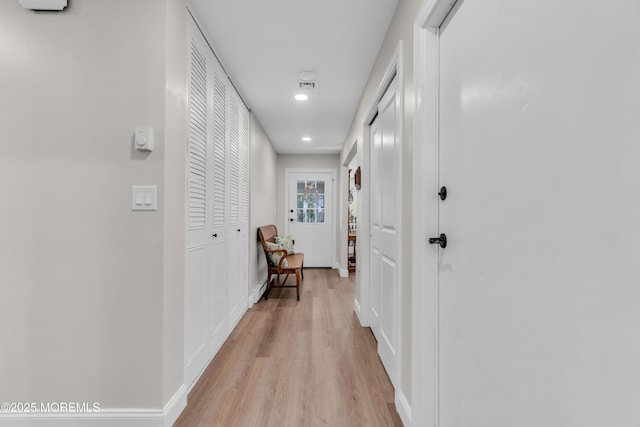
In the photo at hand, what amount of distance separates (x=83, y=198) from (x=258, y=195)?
266 cm

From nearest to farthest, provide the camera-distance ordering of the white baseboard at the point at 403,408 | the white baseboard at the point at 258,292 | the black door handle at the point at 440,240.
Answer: the black door handle at the point at 440,240
the white baseboard at the point at 403,408
the white baseboard at the point at 258,292

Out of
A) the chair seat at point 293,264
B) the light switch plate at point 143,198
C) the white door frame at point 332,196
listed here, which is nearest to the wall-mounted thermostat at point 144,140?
the light switch plate at point 143,198

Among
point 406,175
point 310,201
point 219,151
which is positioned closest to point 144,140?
point 219,151

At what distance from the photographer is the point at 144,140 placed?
1.50 m

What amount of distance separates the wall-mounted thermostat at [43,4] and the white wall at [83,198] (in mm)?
29

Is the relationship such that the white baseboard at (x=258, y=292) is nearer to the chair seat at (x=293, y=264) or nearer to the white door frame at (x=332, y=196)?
the chair seat at (x=293, y=264)

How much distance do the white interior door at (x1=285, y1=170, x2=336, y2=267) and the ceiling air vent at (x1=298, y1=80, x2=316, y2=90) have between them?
3.28m

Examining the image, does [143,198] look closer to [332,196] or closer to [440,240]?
[440,240]

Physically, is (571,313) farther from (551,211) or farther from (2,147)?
(2,147)

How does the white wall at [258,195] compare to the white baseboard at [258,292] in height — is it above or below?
above

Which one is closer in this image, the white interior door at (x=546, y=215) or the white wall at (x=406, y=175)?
the white interior door at (x=546, y=215)

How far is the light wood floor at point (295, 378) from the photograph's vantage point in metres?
1.67

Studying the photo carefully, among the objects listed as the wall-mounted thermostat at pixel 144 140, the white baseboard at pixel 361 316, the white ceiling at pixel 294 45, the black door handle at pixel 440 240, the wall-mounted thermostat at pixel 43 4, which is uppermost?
the white ceiling at pixel 294 45

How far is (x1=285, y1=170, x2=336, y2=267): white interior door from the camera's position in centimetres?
625
